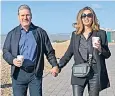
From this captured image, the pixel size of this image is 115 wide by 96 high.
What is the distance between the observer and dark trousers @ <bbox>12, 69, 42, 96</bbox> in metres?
4.76

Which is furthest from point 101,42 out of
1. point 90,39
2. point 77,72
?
point 77,72

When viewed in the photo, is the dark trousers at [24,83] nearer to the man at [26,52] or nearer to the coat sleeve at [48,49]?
the man at [26,52]

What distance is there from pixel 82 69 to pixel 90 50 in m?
0.29

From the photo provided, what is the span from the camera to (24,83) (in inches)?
188

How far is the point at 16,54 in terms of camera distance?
4719mm

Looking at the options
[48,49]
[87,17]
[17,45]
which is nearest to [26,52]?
[17,45]

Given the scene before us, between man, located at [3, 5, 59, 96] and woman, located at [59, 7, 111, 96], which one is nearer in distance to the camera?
man, located at [3, 5, 59, 96]

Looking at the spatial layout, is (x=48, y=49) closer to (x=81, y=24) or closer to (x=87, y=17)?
(x=81, y=24)

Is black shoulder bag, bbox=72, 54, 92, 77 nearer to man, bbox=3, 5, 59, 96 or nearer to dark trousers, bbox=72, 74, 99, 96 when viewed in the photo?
dark trousers, bbox=72, 74, 99, 96

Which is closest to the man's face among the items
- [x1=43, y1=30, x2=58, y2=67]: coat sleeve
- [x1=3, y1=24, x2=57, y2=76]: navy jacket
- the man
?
the man

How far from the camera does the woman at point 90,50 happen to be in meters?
4.85

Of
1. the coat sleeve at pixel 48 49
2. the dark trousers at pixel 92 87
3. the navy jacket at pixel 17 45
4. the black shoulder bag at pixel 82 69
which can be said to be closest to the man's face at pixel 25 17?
the navy jacket at pixel 17 45

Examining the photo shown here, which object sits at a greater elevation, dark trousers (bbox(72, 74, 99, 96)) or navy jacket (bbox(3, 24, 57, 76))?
navy jacket (bbox(3, 24, 57, 76))

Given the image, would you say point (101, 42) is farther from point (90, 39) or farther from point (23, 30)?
point (23, 30)
